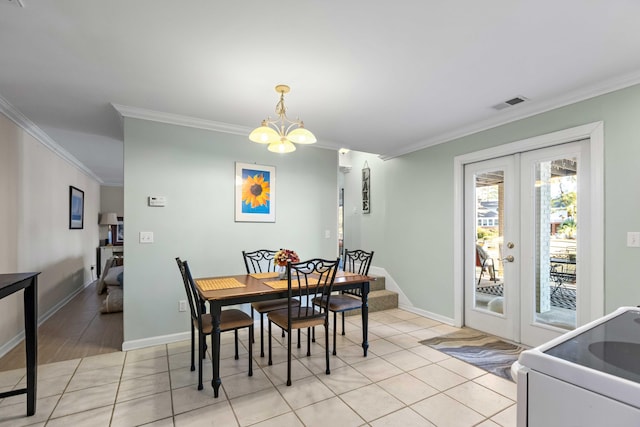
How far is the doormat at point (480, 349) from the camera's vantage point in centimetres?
275

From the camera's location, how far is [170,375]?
2582 mm

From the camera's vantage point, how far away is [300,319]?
256 centimetres

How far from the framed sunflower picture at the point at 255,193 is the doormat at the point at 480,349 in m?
2.29

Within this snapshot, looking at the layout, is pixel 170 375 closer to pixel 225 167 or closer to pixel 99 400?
pixel 99 400

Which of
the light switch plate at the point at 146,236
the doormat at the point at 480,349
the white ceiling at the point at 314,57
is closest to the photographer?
the white ceiling at the point at 314,57

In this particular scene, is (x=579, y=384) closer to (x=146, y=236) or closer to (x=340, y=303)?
(x=340, y=303)

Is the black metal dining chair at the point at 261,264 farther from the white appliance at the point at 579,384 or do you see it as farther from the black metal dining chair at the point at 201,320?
the white appliance at the point at 579,384

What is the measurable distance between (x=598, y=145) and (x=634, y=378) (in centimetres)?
268

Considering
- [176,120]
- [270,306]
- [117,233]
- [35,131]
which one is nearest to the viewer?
[270,306]

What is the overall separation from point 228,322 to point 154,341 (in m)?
1.33

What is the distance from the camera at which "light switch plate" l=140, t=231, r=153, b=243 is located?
3.22 m

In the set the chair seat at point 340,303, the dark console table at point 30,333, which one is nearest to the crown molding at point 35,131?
the dark console table at point 30,333

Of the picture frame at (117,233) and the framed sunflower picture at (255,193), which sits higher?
the framed sunflower picture at (255,193)

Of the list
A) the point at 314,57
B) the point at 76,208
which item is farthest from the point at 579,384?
the point at 76,208
